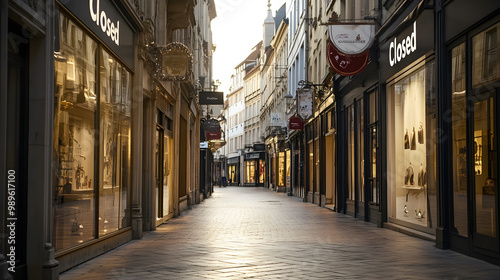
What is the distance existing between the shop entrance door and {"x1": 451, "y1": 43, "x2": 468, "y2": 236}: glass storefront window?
396 millimetres

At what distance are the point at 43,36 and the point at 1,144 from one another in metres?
1.67

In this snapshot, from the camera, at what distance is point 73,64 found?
27.0ft

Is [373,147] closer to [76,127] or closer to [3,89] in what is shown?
[76,127]

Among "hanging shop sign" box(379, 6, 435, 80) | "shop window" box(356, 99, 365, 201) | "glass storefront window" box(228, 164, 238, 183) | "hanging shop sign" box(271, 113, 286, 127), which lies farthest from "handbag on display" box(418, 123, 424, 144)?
"glass storefront window" box(228, 164, 238, 183)

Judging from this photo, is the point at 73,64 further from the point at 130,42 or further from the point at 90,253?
the point at 130,42

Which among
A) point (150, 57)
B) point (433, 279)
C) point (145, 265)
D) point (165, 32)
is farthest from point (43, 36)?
point (165, 32)

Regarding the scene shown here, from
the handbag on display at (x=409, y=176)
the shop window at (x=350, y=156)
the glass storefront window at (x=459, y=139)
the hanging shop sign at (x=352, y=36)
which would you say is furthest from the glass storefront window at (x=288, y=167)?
the glass storefront window at (x=459, y=139)

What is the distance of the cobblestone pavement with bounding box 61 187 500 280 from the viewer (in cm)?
761

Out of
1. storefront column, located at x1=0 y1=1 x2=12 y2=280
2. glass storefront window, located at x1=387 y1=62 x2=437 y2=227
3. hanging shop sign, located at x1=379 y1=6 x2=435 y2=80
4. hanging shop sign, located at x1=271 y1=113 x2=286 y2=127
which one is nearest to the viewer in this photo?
storefront column, located at x1=0 y1=1 x2=12 y2=280

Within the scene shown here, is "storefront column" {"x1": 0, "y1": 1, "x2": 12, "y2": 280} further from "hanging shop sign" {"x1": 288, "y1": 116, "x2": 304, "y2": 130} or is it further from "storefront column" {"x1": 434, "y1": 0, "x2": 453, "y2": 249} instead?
"hanging shop sign" {"x1": 288, "y1": 116, "x2": 304, "y2": 130}

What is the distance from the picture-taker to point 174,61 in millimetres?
14438

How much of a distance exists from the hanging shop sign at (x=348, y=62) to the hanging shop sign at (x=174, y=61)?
12.5 ft

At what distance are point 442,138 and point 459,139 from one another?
66 centimetres

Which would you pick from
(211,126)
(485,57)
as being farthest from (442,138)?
(211,126)
